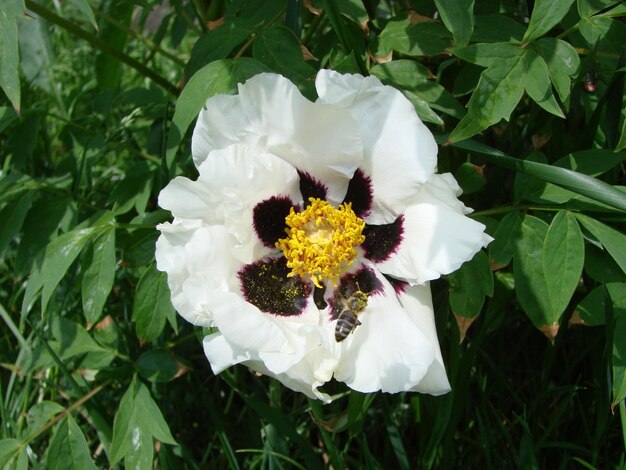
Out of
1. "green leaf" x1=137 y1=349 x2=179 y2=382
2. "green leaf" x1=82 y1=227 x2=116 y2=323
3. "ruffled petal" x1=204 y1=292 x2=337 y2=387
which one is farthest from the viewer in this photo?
"green leaf" x1=137 y1=349 x2=179 y2=382

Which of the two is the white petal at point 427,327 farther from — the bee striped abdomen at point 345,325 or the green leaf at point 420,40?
the green leaf at point 420,40

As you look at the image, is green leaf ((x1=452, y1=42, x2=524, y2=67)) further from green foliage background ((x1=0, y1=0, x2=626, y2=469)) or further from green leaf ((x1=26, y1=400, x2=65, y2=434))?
green leaf ((x1=26, y1=400, x2=65, y2=434))

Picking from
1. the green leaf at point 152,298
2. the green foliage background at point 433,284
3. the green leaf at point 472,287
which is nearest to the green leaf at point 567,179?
the green foliage background at point 433,284

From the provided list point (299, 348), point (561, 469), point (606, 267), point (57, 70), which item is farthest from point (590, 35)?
point (57, 70)

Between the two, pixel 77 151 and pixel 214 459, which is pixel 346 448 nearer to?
pixel 214 459

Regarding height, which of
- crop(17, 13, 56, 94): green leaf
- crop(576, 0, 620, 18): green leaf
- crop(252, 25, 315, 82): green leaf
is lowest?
crop(17, 13, 56, 94): green leaf

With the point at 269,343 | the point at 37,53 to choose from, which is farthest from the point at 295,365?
the point at 37,53

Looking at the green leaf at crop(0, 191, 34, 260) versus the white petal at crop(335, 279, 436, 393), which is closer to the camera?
the white petal at crop(335, 279, 436, 393)

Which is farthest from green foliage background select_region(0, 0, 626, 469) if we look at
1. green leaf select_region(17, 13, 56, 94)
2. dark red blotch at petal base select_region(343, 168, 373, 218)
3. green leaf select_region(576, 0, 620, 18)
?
green leaf select_region(17, 13, 56, 94)
